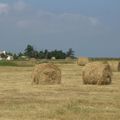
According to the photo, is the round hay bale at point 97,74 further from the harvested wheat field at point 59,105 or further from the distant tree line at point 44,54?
the distant tree line at point 44,54

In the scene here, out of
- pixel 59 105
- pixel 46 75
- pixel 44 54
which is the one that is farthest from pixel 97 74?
pixel 44 54

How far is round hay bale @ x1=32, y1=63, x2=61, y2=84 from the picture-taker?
24281mm

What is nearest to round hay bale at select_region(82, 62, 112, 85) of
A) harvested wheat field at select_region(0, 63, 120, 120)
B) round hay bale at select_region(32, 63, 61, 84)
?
round hay bale at select_region(32, 63, 61, 84)

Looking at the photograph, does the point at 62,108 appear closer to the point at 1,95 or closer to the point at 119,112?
the point at 119,112

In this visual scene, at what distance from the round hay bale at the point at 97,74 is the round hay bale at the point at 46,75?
4.31ft

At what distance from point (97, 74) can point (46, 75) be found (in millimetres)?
2389

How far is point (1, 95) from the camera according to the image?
1759 cm

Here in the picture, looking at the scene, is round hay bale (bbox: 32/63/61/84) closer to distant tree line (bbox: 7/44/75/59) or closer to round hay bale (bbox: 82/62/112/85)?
round hay bale (bbox: 82/62/112/85)

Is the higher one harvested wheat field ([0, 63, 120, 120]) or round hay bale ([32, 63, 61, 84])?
round hay bale ([32, 63, 61, 84])

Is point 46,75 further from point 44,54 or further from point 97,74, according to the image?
point 44,54

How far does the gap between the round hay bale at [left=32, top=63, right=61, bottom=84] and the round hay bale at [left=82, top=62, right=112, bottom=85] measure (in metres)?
1.31

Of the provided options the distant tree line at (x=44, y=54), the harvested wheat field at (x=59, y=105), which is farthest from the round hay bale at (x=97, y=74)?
the distant tree line at (x=44, y=54)

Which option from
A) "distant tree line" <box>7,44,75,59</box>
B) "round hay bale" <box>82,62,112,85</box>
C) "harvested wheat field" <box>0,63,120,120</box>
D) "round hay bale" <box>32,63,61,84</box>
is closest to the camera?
"harvested wheat field" <box>0,63,120,120</box>

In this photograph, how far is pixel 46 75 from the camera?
24.5 metres
